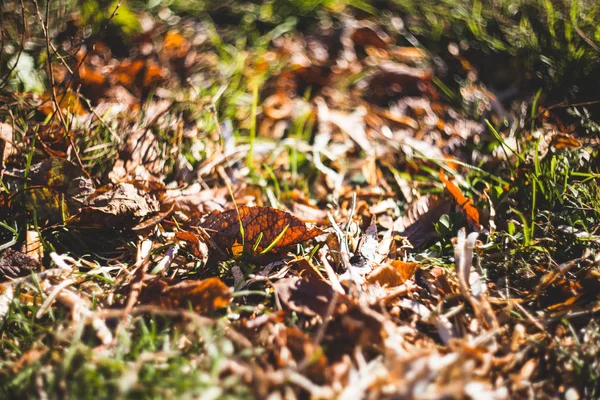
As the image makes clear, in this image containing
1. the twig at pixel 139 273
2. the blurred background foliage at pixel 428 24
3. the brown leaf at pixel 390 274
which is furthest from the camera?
the blurred background foliage at pixel 428 24

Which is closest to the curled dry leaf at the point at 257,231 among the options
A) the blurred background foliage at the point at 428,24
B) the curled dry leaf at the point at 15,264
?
the curled dry leaf at the point at 15,264

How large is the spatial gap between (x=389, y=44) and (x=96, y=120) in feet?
6.90

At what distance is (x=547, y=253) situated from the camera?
175 centimetres

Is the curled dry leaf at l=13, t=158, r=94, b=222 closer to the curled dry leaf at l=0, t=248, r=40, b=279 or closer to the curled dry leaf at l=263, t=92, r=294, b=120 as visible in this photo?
the curled dry leaf at l=0, t=248, r=40, b=279

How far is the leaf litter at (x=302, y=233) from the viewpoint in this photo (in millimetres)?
1360

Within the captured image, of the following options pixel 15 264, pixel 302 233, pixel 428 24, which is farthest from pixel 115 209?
pixel 428 24

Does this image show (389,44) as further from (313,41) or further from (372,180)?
(372,180)

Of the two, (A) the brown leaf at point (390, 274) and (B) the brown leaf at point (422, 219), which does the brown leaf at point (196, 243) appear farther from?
(B) the brown leaf at point (422, 219)

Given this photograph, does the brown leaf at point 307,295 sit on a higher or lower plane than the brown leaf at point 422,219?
higher

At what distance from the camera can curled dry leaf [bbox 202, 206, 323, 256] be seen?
1762 mm

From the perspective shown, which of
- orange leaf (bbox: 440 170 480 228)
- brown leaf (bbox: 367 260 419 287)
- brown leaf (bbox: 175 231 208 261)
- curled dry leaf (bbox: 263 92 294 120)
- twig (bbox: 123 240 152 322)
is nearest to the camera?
twig (bbox: 123 240 152 322)

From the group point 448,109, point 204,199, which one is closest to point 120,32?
point 204,199

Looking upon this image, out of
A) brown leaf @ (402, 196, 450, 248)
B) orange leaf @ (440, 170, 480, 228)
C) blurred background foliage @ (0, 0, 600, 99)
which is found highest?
blurred background foliage @ (0, 0, 600, 99)

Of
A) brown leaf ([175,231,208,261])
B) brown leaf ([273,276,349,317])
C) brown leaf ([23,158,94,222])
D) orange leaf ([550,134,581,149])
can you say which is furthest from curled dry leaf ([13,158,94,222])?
orange leaf ([550,134,581,149])
